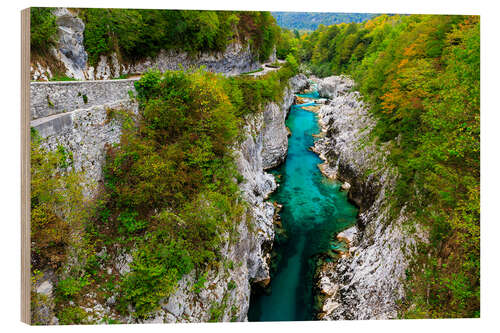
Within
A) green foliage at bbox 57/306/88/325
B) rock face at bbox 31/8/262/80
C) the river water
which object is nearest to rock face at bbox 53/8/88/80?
rock face at bbox 31/8/262/80

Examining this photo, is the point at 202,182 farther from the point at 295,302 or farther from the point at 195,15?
the point at 195,15

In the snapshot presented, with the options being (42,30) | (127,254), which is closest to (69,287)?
(127,254)

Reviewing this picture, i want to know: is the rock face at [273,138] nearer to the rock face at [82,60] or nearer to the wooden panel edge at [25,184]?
the rock face at [82,60]

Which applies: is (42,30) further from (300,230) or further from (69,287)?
(300,230)

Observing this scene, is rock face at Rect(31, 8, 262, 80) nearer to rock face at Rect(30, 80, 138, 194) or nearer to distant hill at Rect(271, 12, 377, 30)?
rock face at Rect(30, 80, 138, 194)

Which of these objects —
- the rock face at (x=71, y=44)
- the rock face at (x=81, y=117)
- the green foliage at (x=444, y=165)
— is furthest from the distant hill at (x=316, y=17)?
the rock face at (x=71, y=44)

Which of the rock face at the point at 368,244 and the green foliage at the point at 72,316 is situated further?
the rock face at the point at 368,244
